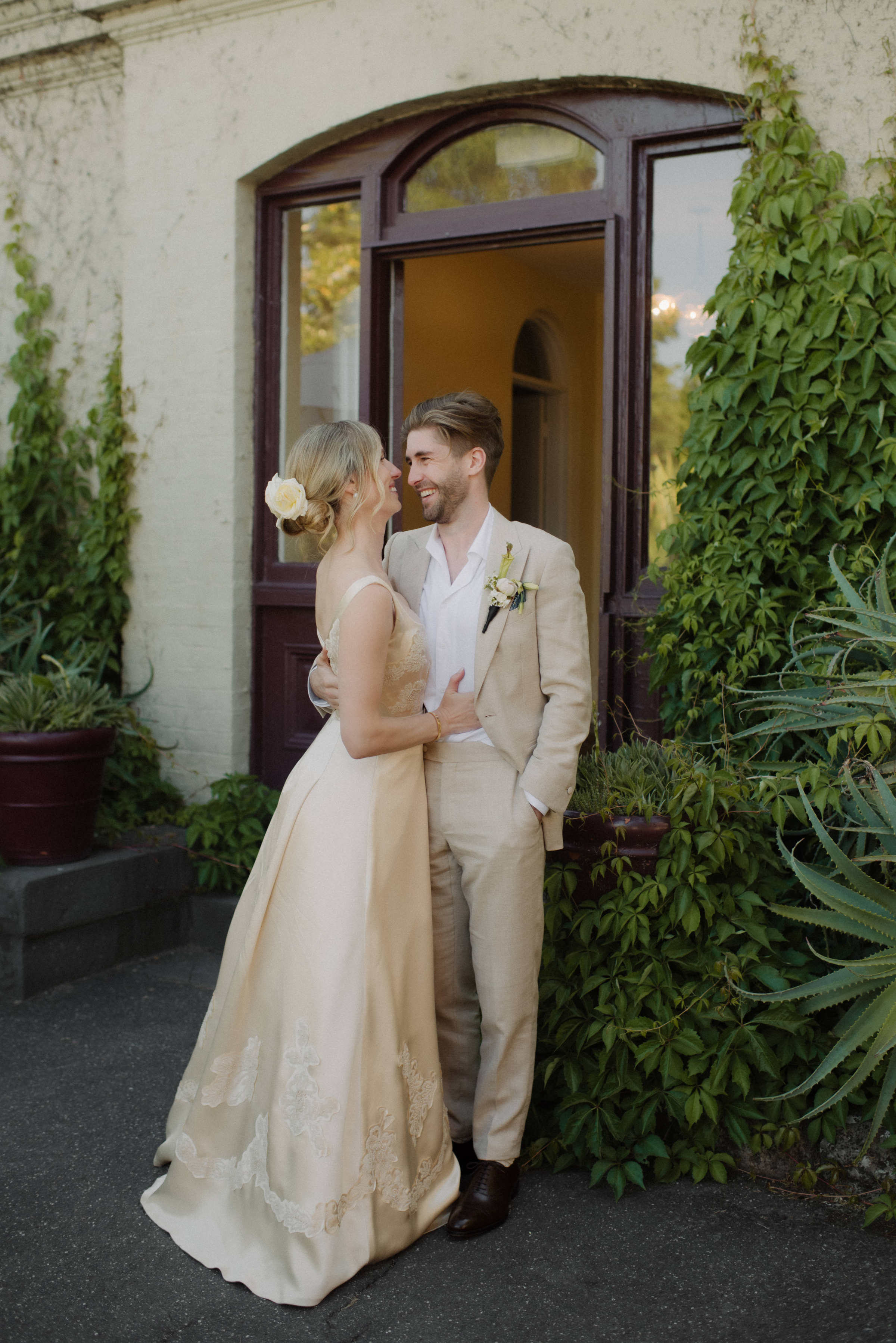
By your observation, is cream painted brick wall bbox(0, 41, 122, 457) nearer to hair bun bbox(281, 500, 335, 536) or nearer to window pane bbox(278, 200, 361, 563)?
window pane bbox(278, 200, 361, 563)

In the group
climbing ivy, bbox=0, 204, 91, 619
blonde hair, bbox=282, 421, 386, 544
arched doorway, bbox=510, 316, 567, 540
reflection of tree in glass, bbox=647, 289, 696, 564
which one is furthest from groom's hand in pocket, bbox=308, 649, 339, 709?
arched doorway, bbox=510, 316, 567, 540

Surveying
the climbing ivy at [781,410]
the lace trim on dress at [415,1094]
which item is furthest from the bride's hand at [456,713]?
the climbing ivy at [781,410]

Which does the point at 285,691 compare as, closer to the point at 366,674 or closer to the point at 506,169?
the point at 506,169

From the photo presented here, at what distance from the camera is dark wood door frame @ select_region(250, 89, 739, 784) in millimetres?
4902

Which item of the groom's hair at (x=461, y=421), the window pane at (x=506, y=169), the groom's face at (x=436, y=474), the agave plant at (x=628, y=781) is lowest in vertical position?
the agave plant at (x=628, y=781)

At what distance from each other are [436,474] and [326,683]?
66cm

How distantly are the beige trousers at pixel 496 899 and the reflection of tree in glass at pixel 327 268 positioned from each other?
3371 mm

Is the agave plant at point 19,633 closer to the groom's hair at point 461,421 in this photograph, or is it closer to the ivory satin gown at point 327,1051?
the ivory satin gown at point 327,1051

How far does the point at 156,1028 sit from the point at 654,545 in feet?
9.36

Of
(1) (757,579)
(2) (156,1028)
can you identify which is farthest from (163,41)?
(2) (156,1028)

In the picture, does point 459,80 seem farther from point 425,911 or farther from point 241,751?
point 425,911

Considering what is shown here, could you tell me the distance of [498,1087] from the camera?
3.20 metres

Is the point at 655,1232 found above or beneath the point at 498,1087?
beneath

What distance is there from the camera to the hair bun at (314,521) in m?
3.06
